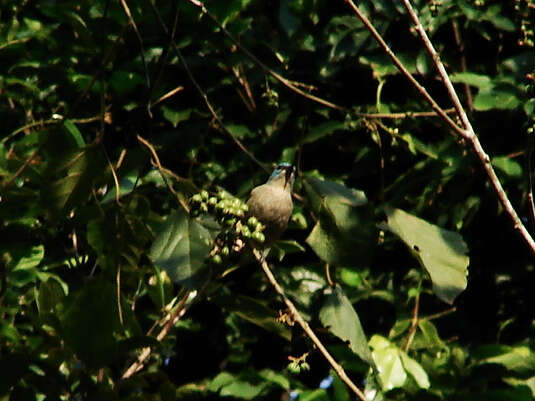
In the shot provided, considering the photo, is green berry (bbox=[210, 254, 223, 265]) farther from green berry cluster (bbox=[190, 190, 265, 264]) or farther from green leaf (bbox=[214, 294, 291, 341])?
green leaf (bbox=[214, 294, 291, 341])

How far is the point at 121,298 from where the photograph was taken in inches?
93.0

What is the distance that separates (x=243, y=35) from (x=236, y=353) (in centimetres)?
142

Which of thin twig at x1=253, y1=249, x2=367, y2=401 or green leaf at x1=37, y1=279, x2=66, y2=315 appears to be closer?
thin twig at x1=253, y1=249, x2=367, y2=401

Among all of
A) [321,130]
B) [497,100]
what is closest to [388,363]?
[321,130]

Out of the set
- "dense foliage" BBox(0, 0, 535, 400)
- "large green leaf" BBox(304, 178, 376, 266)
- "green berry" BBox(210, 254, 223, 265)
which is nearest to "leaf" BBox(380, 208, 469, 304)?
"large green leaf" BBox(304, 178, 376, 266)

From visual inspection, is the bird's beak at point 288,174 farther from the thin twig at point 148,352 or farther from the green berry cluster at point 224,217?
the green berry cluster at point 224,217

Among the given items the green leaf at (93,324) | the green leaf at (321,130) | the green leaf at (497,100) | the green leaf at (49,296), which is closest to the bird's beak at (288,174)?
the green leaf at (321,130)

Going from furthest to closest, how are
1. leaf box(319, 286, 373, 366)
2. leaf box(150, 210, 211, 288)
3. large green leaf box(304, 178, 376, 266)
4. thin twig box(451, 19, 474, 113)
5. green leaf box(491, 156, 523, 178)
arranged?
thin twig box(451, 19, 474, 113), green leaf box(491, 156, 523, 178), leaf box(319, 286, 373, 366), large green leaf box(304, 178, 376, 266), leaf box(150, 210, 211, 288)

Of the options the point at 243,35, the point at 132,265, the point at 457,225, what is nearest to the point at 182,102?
the point at 243,35

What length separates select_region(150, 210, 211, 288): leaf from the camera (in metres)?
1.93

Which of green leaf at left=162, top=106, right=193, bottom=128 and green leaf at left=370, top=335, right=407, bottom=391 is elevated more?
green leaf at left=162, top=106, right=193, bottom=128

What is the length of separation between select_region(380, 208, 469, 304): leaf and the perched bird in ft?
2.16

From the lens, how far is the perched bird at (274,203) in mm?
2906

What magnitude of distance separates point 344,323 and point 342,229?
12.4 inches
